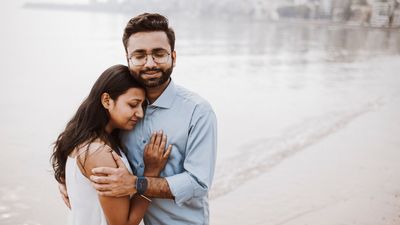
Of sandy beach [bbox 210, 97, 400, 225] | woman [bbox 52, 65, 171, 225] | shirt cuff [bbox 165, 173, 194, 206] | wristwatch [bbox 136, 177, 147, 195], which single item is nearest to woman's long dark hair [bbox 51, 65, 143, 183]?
woman [bbox 52, 65, 171, 225]

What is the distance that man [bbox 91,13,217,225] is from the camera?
1.94 metres

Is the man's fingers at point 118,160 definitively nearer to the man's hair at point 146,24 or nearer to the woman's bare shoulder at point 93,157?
the woman's bare shoulder at point 93,157

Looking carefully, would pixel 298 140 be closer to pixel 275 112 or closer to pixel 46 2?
pixel 275 112

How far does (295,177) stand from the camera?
5699mm

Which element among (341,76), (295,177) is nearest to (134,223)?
(295,177)

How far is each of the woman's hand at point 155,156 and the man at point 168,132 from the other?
33mm

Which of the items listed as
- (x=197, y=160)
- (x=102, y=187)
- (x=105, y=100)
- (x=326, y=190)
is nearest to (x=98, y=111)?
(x=105, y=100)

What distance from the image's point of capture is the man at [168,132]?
1940 mm

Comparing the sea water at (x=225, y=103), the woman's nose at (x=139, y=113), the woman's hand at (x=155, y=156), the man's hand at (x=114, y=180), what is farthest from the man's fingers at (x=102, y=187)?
the sea water at (x=225, y=103)

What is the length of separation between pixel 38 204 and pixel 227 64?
58.4 feet

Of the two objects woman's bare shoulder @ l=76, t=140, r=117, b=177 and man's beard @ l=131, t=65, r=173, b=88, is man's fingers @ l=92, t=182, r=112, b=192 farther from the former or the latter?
man's beard @ l=131, t=65, r=173, b=88

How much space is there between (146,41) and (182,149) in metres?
0.54

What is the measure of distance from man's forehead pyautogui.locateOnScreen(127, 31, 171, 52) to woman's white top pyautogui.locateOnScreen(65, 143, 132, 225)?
0.53 metres

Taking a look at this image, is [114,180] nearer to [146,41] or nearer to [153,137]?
[153,137]
